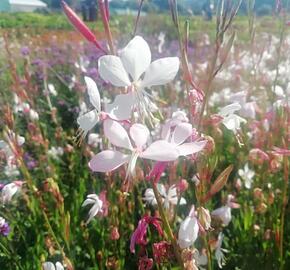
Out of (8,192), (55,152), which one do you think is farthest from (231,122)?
(55,152)

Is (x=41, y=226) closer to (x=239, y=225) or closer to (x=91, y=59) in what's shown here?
(x=239, y=225)

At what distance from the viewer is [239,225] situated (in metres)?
1.73

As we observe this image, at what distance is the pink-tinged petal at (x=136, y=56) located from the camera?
584mm

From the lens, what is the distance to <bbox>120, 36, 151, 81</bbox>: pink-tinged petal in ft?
1.92

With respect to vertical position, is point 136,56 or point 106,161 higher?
point 136,56

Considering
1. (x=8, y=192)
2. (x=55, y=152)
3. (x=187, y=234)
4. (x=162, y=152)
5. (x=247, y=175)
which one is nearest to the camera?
(x=162, y=152)

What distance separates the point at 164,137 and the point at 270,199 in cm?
78

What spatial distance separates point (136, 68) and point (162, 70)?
32 millimetres

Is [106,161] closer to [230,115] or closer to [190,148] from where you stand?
[190,148]

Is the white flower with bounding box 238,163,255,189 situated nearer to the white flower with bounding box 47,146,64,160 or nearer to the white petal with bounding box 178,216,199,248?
the white flower with bounding box 47,146,64,160

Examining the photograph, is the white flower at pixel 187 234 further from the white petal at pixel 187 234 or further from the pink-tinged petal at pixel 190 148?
the pink-tinged petal at pixel 190 148

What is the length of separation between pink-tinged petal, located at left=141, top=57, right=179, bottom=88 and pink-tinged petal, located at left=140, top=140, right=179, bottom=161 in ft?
0.26

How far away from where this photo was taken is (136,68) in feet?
1.95

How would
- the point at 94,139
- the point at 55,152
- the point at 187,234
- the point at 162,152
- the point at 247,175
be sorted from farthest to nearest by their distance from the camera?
the point at 55,152, the point at 94,139, the point at 247,175, the point at 187,234, the point at 162,152
